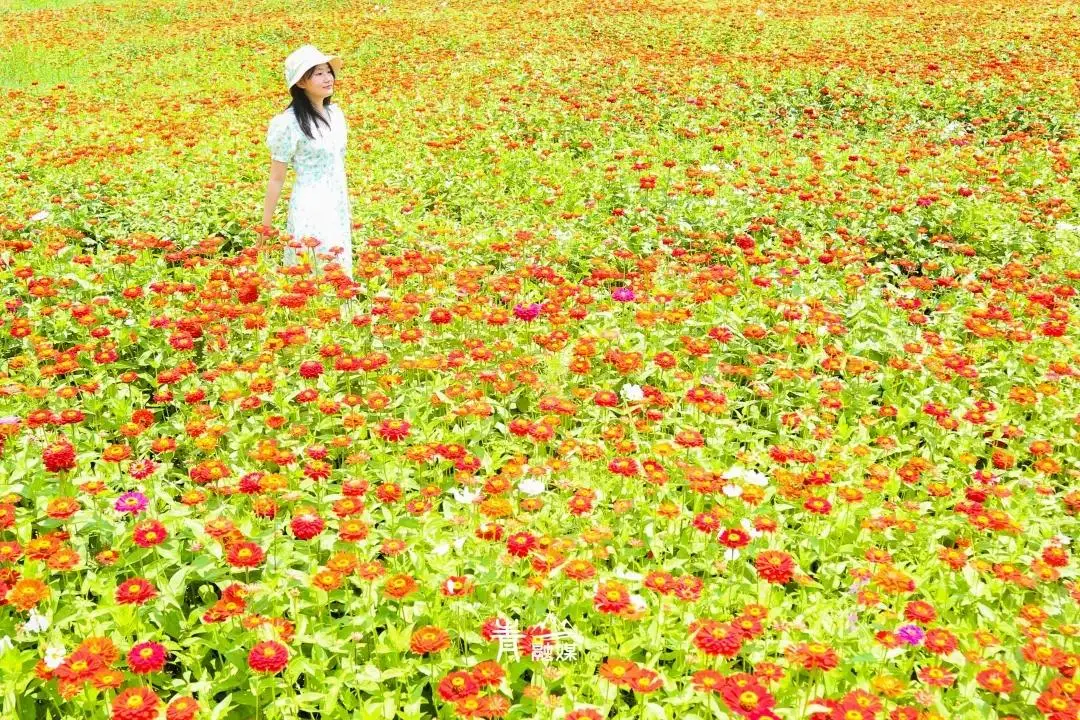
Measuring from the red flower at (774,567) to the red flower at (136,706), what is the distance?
1761 mm

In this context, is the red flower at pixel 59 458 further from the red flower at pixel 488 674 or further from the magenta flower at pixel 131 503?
Answer: the red flower at pixel 488 674

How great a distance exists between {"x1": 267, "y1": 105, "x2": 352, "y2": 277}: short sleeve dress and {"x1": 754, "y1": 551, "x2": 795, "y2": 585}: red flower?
137 inches

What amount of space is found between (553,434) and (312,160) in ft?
9.23

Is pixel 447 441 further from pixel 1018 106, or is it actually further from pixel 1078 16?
pixel 1078 16

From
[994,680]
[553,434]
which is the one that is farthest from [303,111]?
[994,680]

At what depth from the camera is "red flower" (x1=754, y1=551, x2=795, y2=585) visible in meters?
2.59

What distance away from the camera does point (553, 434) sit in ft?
11.4

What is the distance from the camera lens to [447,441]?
376 centimetres

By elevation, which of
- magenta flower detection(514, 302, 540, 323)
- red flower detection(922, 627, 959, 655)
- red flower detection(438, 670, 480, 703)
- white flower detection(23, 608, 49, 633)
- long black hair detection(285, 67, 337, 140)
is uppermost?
long black hair detection(285, 67, 337, 140)

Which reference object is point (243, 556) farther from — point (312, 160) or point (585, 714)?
point (312, 160)

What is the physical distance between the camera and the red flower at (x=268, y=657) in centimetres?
217

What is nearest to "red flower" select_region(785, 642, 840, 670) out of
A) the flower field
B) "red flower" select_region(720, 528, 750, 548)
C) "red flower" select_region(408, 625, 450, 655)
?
the flower field

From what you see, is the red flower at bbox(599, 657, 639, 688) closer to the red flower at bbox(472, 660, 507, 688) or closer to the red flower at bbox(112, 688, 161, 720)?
the red flower at bbox(472, 660, 507, 688)

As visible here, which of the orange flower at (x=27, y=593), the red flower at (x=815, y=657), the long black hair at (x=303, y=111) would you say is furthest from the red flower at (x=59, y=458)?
the long black hair at (x=303, y=111)
